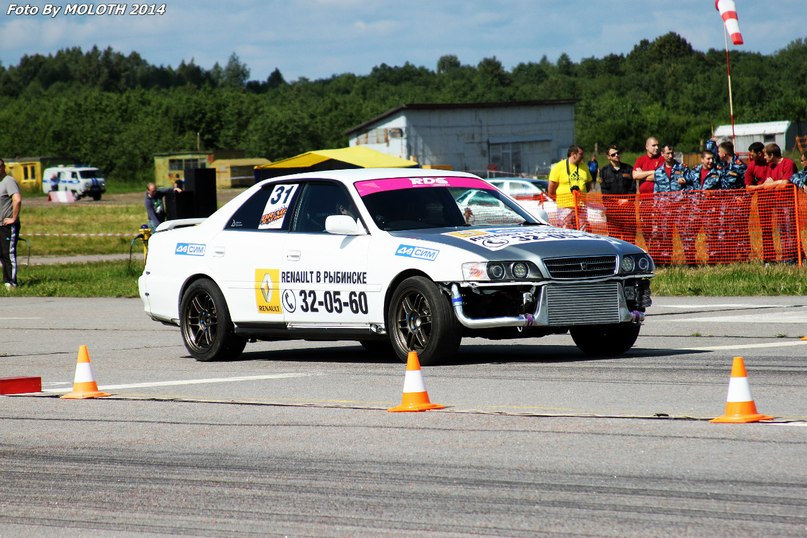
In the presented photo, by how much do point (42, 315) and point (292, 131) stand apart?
Answer: 349ft

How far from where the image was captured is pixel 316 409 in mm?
8234

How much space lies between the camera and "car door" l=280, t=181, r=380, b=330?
34.9 ft

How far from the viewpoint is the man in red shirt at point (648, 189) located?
65.6 ft

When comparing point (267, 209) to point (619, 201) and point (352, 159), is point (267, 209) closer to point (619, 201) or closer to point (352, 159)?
point (619, 201)

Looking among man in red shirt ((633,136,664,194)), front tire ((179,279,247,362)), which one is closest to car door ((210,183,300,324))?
front tire ((179,279,247,362))

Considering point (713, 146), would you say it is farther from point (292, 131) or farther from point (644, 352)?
point (292, 131)

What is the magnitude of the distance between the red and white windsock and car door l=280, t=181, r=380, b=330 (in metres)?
13.0

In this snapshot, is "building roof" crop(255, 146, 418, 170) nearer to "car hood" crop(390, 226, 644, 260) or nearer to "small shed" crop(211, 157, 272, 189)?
"car hood" crop(390, 226, 644, 260)

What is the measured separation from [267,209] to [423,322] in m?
2.21

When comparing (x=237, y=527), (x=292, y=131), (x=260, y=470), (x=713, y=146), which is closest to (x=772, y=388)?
(x=260, y=470)

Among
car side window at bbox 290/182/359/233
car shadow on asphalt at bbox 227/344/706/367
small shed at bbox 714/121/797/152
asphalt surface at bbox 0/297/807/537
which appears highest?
small shed at bbox 714/121/797/152

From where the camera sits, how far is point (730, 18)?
22.7 meters

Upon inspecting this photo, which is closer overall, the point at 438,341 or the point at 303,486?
the point at 303,486

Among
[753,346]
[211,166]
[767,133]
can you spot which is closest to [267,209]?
[753,346]
